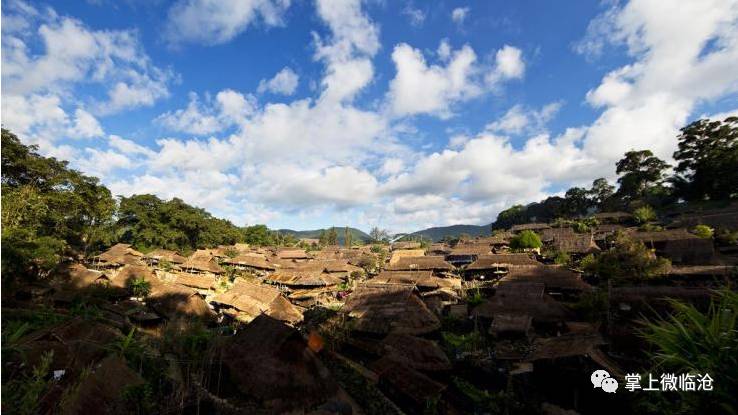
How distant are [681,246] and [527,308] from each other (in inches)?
864

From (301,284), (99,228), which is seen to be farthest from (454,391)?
(99,228)

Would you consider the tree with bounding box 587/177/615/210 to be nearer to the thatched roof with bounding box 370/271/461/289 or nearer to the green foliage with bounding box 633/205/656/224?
the green foliage with bounding box 633/205/656/224

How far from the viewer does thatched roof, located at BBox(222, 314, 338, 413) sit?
352 inches

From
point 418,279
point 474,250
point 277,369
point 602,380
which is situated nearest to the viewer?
point 277,369

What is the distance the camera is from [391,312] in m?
20.3

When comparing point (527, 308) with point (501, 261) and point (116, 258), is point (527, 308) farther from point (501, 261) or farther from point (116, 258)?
point (116, 258)

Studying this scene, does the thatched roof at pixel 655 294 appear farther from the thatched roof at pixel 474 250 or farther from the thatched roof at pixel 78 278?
the thatched roof at pixel 78 278

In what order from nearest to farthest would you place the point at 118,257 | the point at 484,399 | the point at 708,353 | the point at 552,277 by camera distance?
the point at 708,353
the point at 484,399
the point at 552,277
the point at 118,257

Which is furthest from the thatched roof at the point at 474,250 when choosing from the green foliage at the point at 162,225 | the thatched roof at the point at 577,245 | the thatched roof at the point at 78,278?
the green foliage at the point at 162,225

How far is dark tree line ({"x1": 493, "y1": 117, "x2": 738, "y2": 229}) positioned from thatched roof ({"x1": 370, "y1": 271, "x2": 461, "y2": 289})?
42602mm

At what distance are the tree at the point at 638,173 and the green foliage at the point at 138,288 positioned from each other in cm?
7538

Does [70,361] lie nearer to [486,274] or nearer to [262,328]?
[262,328]

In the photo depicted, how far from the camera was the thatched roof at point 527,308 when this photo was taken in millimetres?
20406

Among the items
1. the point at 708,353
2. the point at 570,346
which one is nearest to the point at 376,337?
the point at 570,346
